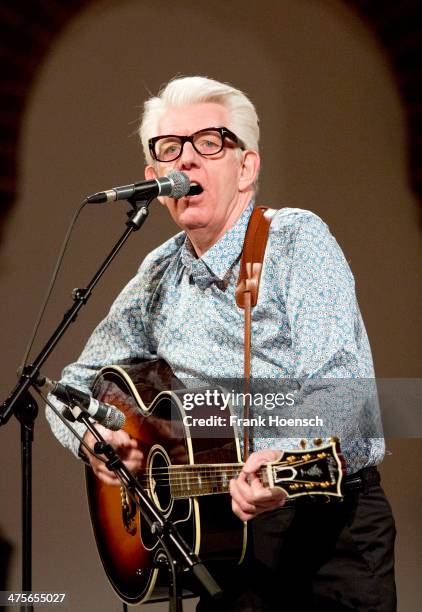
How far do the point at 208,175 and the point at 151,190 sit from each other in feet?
0.96

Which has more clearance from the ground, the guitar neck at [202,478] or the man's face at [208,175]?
the man's face at [208,175]

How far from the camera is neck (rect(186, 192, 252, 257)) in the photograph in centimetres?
212

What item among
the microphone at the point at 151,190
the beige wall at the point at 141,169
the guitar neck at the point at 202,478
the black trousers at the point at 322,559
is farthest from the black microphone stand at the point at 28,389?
the beige wall at the point at 141,169

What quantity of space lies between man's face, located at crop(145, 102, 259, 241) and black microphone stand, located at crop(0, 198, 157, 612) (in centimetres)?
27

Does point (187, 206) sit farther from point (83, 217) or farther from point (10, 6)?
point (10, 6)

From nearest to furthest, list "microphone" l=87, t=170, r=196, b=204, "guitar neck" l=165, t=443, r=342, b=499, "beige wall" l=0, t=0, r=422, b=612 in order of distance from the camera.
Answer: "guitar neck" l=165, t=443, r=342, b=499 → "microphone" l=87, t=170, r=196, b=204 → "beige wall" l=0, t=0, r=422, b=612

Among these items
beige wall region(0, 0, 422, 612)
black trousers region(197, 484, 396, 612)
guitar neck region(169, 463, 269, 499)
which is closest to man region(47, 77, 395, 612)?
black trousers region(197, 484, 396, 612)

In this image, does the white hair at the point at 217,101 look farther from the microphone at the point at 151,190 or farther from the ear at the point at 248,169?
the microphone at the point at 151,190

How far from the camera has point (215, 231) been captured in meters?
2.12

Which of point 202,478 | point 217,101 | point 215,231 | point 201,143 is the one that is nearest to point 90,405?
point 202,478

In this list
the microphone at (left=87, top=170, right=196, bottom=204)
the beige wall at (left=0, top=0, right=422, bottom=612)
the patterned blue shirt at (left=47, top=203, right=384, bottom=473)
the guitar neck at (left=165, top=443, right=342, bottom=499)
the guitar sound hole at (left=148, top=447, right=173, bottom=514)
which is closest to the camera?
the guitar neck at (left=165, top=443, right=342, bottom=499)

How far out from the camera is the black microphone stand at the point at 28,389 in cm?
176

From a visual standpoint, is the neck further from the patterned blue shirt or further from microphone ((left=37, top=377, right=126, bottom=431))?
microphone ((left=37, top=377, right=126, bottom=431))

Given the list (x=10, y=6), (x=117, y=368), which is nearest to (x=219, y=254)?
(x=117, y=368)
